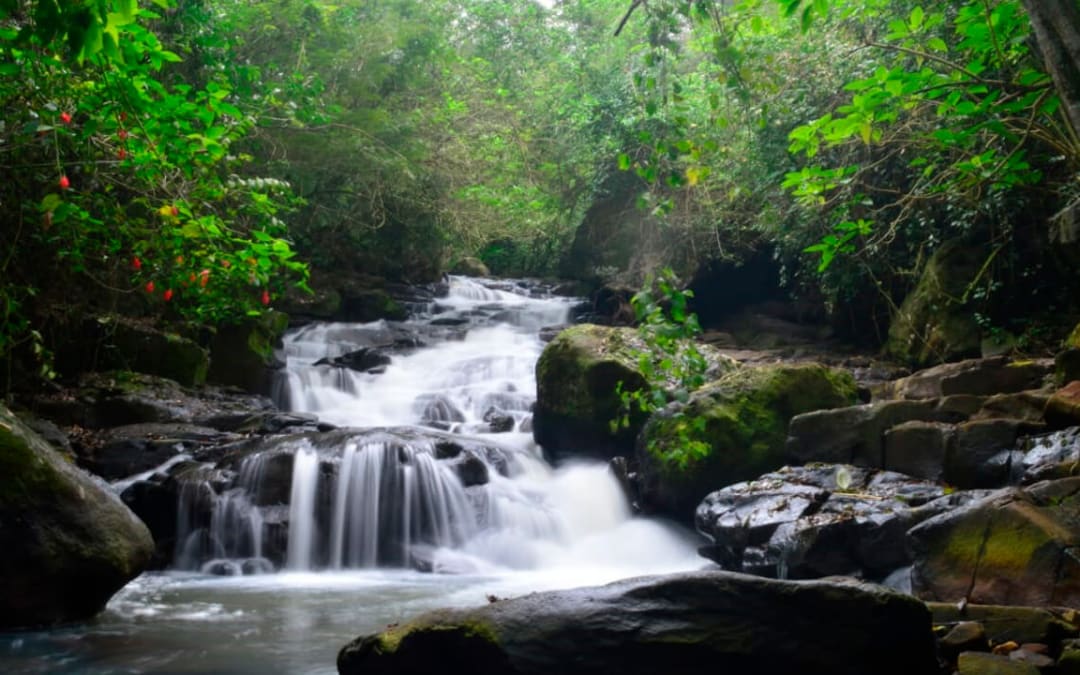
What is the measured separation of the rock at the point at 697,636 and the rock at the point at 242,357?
1020 cm

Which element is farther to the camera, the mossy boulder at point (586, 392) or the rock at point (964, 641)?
the mossy boulder at point (586, 392)

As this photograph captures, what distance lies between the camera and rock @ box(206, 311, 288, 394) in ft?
43.3

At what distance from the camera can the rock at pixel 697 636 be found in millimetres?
3721

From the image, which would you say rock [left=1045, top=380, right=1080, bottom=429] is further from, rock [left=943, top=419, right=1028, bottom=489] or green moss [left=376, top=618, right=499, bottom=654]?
green moss [left=376, top=618, right=499, bottom=654]

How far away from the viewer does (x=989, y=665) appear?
3.65m

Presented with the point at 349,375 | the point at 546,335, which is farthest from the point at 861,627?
the point at 546,335

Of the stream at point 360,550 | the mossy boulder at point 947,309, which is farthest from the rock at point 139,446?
the mossy boulder at point 947,309

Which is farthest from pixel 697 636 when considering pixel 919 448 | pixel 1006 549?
pixel 919 448

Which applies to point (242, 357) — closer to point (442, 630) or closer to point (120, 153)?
point (120, 153)

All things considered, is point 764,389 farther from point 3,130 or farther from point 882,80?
point 3,130

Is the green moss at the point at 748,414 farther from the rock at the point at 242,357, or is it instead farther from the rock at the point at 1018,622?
the rock at the point at 242,357

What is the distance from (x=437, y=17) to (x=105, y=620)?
48.8 feet

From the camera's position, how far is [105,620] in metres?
6.06

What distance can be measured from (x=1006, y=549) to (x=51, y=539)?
593 cm
